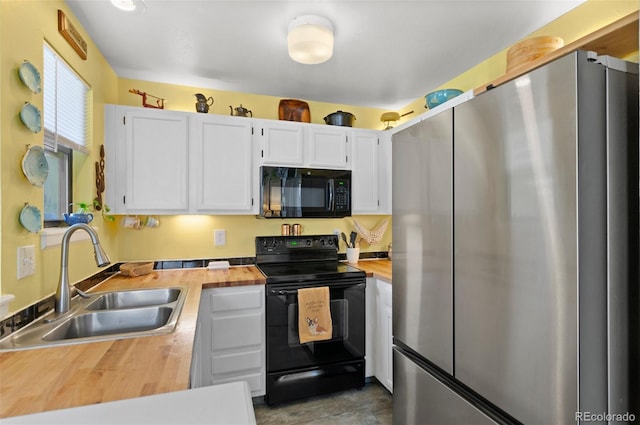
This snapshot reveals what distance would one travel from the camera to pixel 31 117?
1.29m

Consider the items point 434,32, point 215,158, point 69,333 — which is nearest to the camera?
point 69,333

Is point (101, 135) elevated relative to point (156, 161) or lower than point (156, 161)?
elevated

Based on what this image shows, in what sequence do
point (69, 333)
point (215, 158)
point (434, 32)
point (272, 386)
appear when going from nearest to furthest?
point (69, 333), point (434, 32), point (272, 386), point (215, 158)

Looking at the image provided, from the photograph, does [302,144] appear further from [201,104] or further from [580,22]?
[580,22]

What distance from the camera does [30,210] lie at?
4.18ft

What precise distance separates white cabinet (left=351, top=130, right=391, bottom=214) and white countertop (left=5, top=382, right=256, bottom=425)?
7.26 ft

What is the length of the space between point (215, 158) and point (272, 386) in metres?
1.71

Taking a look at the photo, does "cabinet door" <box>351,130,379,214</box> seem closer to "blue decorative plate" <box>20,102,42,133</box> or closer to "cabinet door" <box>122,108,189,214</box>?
"cabinet door" <box>122,108,189,214</box>

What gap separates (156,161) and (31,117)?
3.47ft

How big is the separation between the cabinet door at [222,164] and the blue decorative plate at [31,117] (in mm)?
1101

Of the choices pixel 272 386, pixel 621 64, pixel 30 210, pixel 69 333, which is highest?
pixel 621 64

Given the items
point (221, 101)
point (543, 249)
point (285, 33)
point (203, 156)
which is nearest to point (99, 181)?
point (203, 156)

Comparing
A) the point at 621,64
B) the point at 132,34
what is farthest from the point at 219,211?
the point at 621,64

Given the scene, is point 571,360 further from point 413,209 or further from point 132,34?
point 132,34
